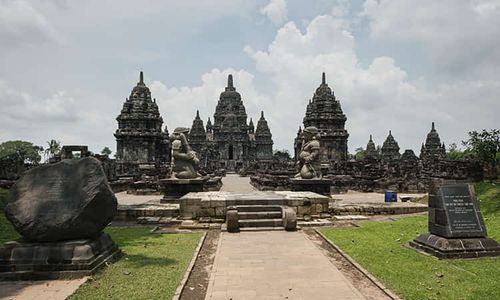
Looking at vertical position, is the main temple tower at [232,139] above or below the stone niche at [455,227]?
above

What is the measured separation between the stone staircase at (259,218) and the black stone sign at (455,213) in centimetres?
366

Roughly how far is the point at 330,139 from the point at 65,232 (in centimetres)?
Answer: 4262

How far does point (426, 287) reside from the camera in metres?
5.51

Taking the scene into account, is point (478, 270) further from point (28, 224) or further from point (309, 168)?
point (309, 168)

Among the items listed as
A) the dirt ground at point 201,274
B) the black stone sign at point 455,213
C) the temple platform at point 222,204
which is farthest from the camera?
the temple platform at point 222,204

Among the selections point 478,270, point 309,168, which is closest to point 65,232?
point 478,270

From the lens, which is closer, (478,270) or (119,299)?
(119,299)

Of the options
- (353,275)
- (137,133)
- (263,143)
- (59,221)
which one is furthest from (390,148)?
(59,221)

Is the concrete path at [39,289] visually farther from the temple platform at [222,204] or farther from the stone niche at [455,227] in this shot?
the stone niche at [455,227]

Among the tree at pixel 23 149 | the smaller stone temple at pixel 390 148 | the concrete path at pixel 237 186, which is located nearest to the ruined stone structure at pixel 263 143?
the smaller stone temple at pixel 390 148

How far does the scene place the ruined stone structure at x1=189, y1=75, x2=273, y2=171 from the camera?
72.7 metres

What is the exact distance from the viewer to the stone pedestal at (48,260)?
6109 mm

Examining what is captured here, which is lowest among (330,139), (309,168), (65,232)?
(65,232)

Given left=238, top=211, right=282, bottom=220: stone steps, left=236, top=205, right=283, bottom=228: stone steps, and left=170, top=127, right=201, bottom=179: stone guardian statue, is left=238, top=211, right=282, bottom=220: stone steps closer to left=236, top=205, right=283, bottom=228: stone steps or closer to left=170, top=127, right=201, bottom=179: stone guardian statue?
left=236, top=205, right=283, bottom=228: stone steps
